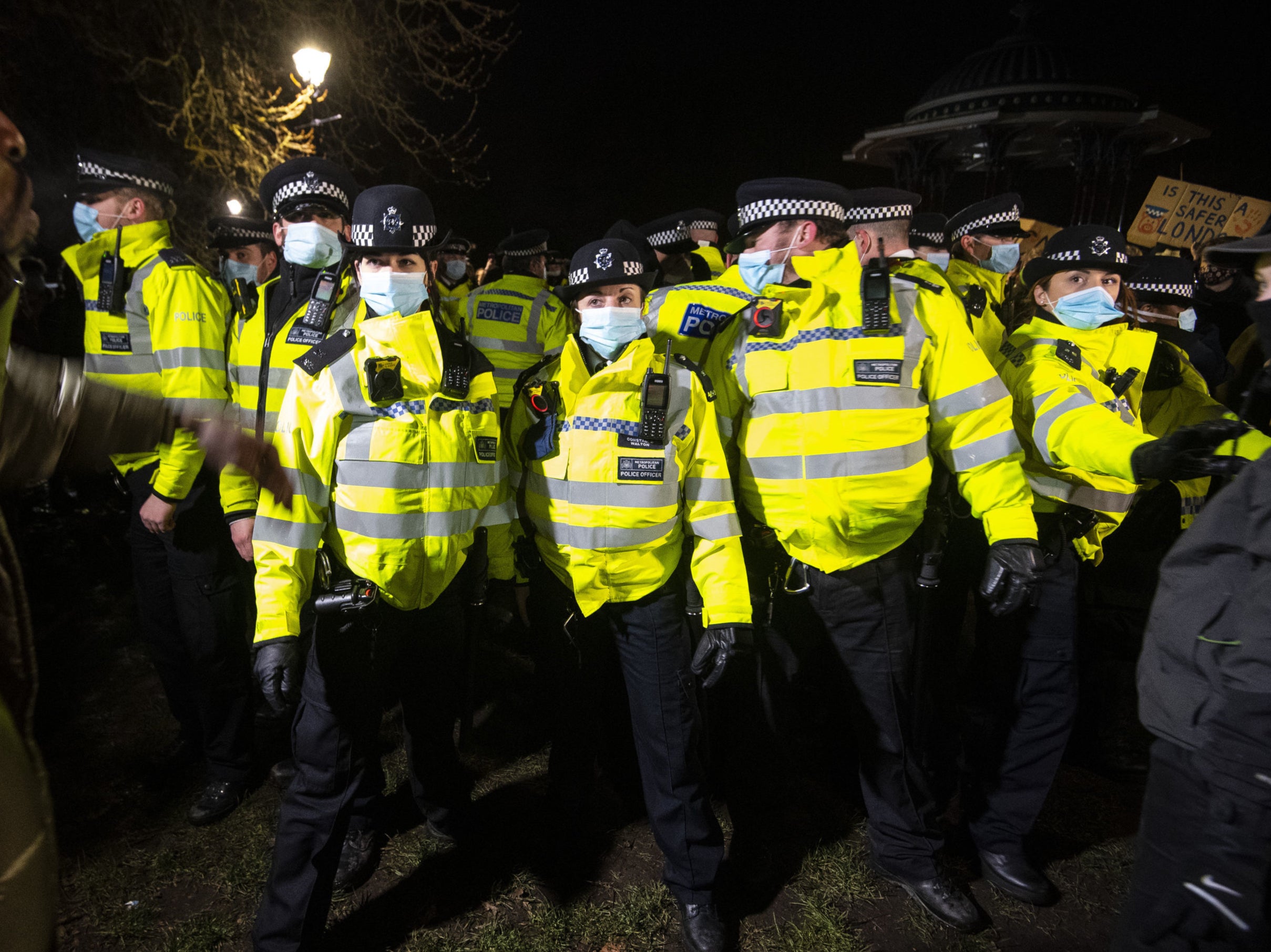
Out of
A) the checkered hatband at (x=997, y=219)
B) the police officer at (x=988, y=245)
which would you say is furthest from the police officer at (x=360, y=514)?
the checkered hatband at (x=997, y=219)

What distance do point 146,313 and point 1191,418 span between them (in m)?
4.74

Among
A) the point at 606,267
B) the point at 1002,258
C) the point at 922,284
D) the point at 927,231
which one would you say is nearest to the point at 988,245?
the point at 1002,258

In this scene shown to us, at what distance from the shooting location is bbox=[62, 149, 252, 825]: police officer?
3.22 metres

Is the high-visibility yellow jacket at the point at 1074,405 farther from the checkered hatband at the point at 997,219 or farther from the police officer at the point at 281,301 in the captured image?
the police officer at the point at 281,301

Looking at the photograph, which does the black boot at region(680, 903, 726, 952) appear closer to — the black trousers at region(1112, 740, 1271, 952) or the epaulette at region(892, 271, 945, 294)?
the black trousers at region(1112, 740, 1271, 952)

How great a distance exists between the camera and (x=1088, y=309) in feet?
9.86

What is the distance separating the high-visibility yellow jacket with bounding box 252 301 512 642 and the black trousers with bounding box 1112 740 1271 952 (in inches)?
83.7

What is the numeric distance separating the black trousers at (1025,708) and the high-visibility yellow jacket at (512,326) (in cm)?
315

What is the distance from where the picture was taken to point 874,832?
2.99 m

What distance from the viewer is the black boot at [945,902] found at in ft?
9.16

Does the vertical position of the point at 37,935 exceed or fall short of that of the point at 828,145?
it falls short

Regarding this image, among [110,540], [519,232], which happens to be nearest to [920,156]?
[519,232]

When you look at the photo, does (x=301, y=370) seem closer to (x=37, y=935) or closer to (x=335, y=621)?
(x=335, y=621)

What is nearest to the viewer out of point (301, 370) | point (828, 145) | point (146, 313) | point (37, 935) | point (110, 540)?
point (37, 935)
